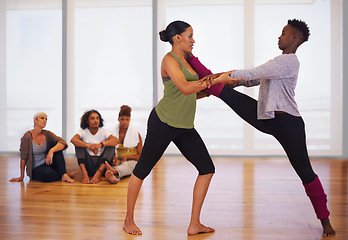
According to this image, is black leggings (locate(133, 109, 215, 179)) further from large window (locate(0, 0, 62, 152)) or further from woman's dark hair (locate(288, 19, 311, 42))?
large window (locate(0, 0, 62, 152))

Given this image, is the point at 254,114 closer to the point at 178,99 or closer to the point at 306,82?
the point at 178,99

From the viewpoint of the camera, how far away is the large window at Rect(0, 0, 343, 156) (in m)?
6.21

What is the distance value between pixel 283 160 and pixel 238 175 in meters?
1.49

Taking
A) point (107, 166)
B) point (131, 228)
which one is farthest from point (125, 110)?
point (131, 228)

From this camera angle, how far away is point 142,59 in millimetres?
6508

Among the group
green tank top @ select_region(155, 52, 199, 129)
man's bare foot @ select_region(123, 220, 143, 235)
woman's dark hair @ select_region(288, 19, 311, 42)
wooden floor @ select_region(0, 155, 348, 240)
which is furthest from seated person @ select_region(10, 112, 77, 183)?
woman's dark hair @ select_region(288, 19, 311, 42)

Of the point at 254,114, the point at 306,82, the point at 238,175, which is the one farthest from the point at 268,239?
the point at 306,82

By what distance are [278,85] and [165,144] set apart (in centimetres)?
76

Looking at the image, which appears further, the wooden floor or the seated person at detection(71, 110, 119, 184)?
the seated person at detection(71, 110, 119, 184)

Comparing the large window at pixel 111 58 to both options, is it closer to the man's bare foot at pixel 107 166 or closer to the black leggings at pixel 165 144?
the man's bare foot at pixel 107 166

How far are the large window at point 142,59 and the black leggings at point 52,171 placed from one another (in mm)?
2145

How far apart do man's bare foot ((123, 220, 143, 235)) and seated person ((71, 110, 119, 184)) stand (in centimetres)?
181

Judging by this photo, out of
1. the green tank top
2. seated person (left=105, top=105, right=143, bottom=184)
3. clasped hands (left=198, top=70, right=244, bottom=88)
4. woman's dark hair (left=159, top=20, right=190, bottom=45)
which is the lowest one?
seated person (left=105, top=105, right=143, bottom=184)

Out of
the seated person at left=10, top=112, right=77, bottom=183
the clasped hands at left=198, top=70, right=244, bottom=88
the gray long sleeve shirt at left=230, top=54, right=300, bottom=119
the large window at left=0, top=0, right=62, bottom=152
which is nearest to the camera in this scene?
the clasped hands at left=198, top=70, right=244, bottom=88
